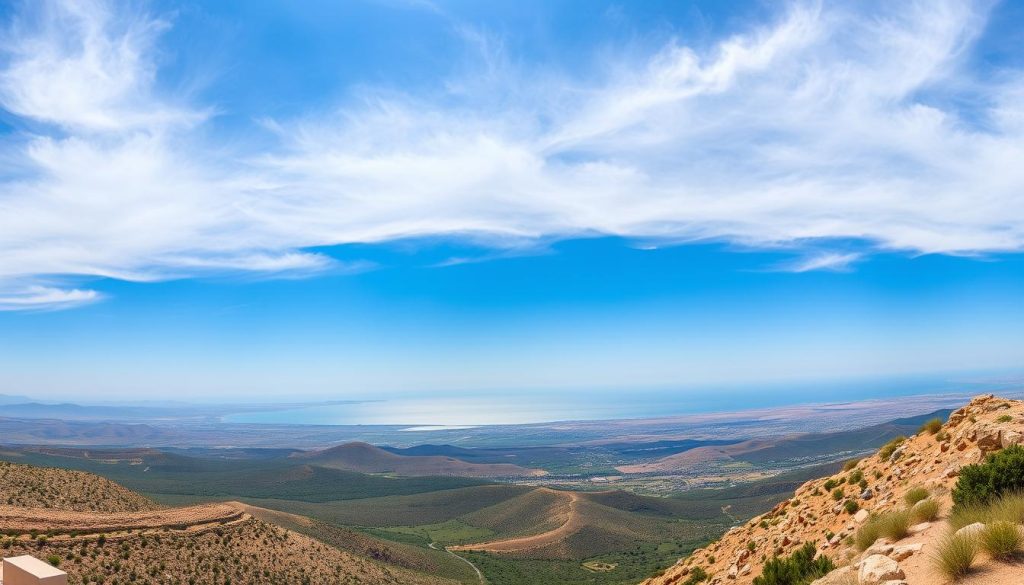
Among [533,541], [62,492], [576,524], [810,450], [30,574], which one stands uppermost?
[30,574]

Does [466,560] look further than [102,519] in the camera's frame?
Yes

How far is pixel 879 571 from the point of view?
8742mm

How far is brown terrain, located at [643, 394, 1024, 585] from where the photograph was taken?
898cm

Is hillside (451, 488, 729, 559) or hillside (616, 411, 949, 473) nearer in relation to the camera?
hillside (451, 488, 729, 559)

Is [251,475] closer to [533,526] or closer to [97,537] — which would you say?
[533,526]

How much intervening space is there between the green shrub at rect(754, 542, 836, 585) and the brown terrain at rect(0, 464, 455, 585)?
28.1 m

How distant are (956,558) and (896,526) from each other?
2.72 m

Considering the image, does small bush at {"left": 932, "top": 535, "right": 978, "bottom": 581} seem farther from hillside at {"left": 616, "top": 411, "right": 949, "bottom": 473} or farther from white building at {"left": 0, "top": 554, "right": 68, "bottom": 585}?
hillside at {"left": 616, "top": 411, "right": 949, "bottom": 473}

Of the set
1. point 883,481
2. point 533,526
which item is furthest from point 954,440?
point 533,526

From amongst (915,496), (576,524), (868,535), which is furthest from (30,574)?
(576,524)

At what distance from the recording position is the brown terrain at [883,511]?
8977mm

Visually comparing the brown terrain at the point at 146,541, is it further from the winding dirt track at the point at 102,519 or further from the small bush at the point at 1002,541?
the small bush at the point at 1002,541

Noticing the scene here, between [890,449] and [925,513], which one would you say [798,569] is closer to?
[925,513]

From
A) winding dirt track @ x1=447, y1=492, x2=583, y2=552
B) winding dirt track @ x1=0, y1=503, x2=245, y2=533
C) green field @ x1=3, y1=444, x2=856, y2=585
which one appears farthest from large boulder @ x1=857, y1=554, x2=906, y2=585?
winding dirt track @ x1=447, y1=492, x2=583, y2=552
